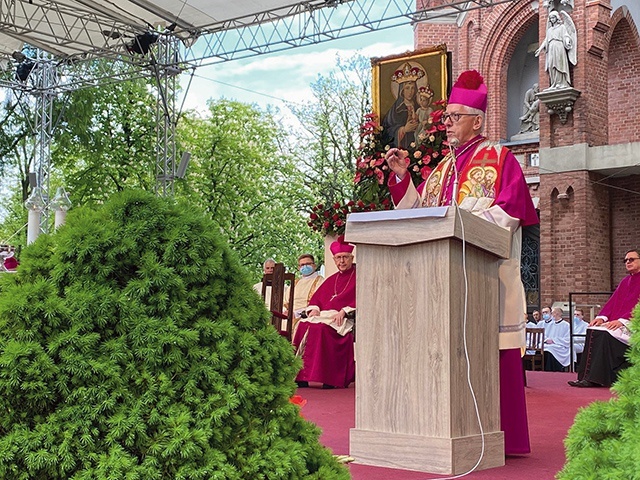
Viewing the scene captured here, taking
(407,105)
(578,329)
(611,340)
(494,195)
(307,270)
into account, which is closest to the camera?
(494,195)

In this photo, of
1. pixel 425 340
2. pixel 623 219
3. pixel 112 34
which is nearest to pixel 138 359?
pixel 425 340

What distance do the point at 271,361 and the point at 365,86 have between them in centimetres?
2826

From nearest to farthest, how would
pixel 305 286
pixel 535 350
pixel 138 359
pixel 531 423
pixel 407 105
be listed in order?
1. pixel 138 359
2. pixel 531 423
3. pixel 305 286
4. pixel 407 105
5. pixel 535 350

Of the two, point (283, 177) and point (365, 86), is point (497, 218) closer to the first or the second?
point (365, 86)

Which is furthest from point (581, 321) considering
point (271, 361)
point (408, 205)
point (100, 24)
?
point (271, 361)

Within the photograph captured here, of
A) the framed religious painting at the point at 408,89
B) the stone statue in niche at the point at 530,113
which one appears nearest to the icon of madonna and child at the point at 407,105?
the framed religious painting at the point at 408,89

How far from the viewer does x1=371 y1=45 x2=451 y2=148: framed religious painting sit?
13.2 metres

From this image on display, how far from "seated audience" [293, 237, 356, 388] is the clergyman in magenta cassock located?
4854mm

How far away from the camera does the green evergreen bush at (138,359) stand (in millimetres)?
2143

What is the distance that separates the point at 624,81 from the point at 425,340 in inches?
769

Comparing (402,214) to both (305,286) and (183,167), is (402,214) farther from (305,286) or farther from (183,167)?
(183,167)

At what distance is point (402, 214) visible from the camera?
13.7 ft

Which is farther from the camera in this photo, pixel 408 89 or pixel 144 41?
pixel 144 41

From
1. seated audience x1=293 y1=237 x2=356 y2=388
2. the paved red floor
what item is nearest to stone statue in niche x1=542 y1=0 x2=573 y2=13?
the paved red floor
